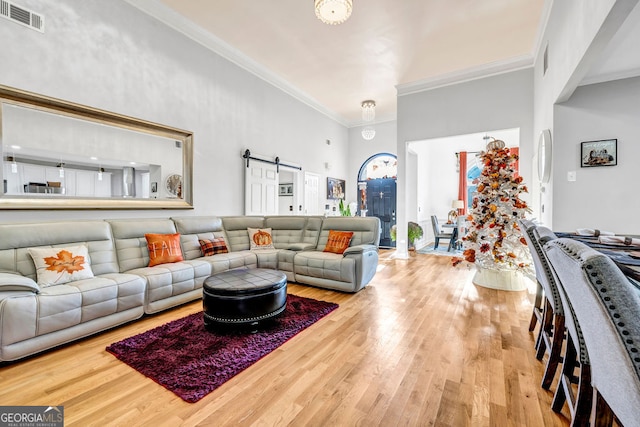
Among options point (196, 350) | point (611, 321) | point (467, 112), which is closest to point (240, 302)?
point (196, 350)

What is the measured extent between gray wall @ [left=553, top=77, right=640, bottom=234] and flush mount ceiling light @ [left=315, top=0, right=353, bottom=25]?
2.79 m

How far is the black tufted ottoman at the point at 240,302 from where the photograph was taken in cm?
244

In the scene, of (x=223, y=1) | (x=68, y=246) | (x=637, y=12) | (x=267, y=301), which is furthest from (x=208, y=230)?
(x=637, y=12)

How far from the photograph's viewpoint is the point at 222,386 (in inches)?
70.3

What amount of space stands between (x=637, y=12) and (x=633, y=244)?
1958 mm

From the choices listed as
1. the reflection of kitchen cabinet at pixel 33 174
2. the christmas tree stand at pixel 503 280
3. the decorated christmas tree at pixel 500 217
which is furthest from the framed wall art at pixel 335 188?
the reflection of kitchen cabinet at pixel 33 174

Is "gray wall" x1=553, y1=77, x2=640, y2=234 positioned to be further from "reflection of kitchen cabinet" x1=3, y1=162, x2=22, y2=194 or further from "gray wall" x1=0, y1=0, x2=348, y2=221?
"reflection of kitchen cabinet" x1=3, y1=162, x2=22, y2=194

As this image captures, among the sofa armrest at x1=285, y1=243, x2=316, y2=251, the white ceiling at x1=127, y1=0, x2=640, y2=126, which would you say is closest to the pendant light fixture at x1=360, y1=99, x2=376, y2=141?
the white ceiling at x1=127, y1=0, x2=640, y2=126

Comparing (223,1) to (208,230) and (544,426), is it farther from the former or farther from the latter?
(544,426)

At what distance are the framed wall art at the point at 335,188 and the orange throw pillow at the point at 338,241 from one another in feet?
11.7

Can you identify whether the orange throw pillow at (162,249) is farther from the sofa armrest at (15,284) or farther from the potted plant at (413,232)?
the potted plant at (413,232)

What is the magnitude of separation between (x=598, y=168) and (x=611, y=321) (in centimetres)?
352

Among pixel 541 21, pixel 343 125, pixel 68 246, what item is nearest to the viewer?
pixel 68 246

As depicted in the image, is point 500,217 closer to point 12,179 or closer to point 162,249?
point 162,249
